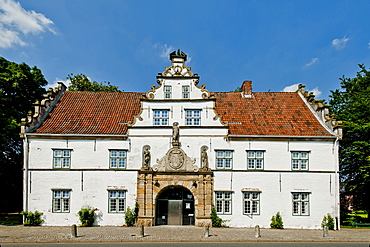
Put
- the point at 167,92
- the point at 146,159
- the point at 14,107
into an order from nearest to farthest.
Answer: the point at 146,159 < the point at 167,92 < the point at 14,107

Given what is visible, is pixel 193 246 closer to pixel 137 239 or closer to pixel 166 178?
pixel 137 239

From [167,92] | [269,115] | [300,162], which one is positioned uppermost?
[167,92]

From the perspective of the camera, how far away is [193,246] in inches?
548

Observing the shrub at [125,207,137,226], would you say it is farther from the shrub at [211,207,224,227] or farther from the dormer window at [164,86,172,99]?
the dormer window at [164,86,172,99]

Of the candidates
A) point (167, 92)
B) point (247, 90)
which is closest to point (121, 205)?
point (167, 92)

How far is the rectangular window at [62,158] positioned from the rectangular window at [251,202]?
13.3 metres

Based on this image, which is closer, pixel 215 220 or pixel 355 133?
pixel 215 220

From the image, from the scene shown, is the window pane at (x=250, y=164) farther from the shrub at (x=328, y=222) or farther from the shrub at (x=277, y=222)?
the shrub at (x=328, y=222)

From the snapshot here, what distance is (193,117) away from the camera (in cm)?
2256

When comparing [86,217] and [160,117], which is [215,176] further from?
[86,217]

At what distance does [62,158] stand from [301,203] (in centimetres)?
1797

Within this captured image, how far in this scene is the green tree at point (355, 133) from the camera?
82.2 ft

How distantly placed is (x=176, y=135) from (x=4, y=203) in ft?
62.1

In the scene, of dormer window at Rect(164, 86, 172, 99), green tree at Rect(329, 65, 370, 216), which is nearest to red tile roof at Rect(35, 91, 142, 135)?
dormer window at Rect(164, 86, 172, 99)
